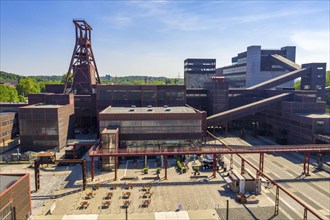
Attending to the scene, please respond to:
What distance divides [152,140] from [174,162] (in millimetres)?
6178

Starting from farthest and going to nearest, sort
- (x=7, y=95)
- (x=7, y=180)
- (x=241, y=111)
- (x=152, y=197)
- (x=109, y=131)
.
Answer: (x=7, y=95)
(x=241, y=111)
(x=109, y=131)
(x=152, y=197)
(x=7, y=180)

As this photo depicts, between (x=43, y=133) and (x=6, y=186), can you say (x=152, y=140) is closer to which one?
(x=43, y=133)

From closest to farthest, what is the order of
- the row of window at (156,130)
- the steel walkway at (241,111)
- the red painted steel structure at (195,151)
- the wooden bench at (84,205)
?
the wooden bench at (84,205) < the red painted steel structure at (195,151) < the row of window at (156,130) < the steel walkway at (241,111)

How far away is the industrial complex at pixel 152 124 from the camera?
43.3 meters

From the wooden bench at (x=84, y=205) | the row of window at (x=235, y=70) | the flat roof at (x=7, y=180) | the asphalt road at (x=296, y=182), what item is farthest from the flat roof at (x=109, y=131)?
the row of window at (x=235, y=70)

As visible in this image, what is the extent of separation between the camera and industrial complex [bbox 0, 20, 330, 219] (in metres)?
43.3

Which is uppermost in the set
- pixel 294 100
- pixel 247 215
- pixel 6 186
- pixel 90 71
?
pixel 90 71

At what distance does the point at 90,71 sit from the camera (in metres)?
82.8

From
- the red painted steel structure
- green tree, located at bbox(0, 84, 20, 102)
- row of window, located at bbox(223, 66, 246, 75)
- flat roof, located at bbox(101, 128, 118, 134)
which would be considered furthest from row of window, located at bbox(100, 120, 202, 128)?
row of window, located at bbox(223, 66, 246, 75)

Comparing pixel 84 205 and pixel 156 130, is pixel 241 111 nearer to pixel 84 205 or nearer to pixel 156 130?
pixel 156 130

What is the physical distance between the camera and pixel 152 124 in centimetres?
5278

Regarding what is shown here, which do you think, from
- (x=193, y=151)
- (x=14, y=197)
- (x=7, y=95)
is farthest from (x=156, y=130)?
(x=7, y=95)

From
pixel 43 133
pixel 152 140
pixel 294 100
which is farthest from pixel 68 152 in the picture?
pixel 294 100

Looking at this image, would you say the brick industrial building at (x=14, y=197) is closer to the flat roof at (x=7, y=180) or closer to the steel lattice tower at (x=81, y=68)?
the flat roof at (x=7, y=180)
